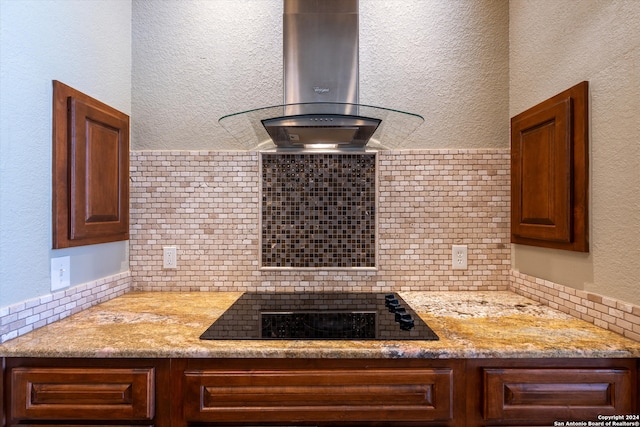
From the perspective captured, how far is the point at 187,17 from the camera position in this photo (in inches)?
82.6

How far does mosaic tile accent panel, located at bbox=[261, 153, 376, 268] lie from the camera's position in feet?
6.84

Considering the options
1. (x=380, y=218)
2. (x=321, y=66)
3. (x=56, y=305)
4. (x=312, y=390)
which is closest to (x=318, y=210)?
(x=380, y=218)

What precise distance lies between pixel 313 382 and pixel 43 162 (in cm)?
128

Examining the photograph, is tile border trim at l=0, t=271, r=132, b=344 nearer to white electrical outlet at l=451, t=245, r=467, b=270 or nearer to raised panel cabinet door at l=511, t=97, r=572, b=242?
white electrical outlet at l=451, t=245, r=467, b=270

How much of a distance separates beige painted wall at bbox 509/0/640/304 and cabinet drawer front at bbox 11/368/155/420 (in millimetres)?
1637

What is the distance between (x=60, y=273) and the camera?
1562 mm

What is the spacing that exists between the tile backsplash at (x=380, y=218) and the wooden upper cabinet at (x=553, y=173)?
0.57 ft

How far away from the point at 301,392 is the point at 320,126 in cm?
101

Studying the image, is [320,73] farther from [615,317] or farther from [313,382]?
[615,317]

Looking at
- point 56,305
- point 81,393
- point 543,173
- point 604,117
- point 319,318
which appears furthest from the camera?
point 543,173

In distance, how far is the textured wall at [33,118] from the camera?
1.32m

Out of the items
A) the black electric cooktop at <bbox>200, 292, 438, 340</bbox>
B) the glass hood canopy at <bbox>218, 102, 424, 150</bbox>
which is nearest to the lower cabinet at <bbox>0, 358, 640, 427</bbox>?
the black electric cooktop at <bbox>200, 292, 438, 340</bbox>

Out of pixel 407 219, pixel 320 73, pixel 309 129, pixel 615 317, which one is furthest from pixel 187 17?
pixel 615 317

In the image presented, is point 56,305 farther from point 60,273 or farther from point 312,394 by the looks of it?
point 312,394
